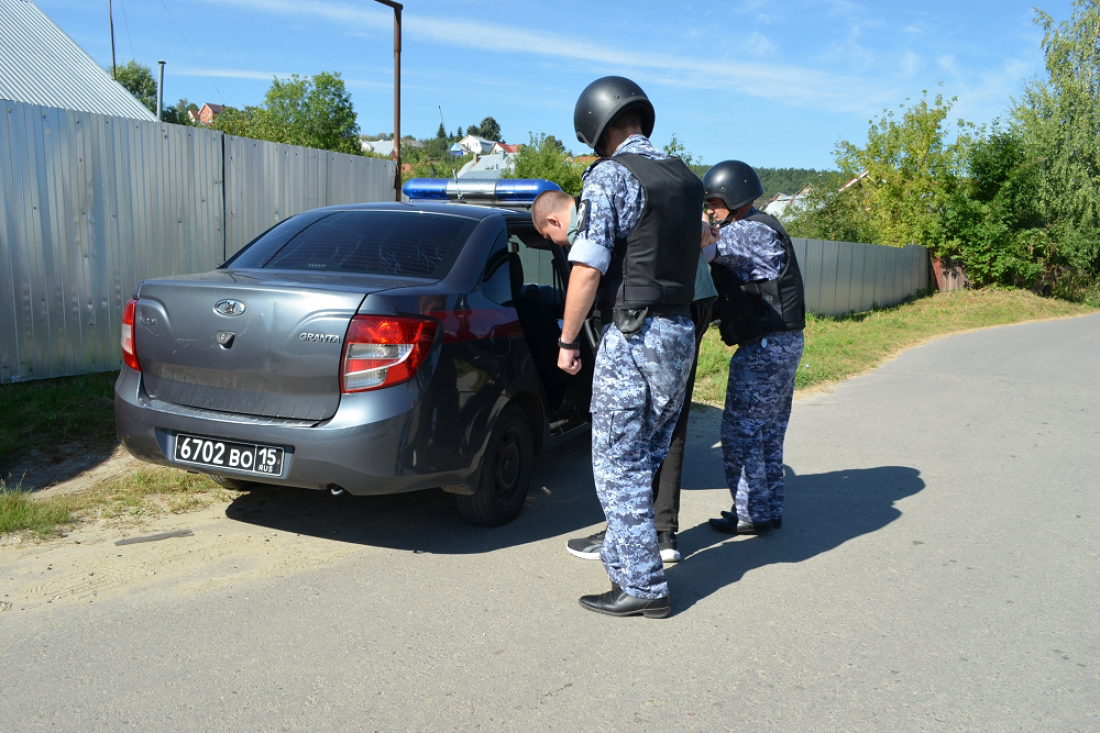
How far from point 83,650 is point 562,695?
1689 mm

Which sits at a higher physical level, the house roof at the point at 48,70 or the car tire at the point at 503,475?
the house roof at the point at 48,70

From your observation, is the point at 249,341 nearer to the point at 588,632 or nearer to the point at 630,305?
the point at 630,305

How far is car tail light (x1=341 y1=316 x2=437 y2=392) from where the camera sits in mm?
3557

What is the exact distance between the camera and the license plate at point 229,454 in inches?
144

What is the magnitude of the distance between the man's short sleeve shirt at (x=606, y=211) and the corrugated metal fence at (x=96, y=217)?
5.24m

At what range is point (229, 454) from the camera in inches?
147

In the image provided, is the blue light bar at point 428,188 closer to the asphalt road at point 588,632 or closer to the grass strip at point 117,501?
the asphalt road at point 588,632

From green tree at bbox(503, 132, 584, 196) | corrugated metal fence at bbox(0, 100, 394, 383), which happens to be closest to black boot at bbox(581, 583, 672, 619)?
corrugated metal fence at bbox(0, 100, 394, 383)

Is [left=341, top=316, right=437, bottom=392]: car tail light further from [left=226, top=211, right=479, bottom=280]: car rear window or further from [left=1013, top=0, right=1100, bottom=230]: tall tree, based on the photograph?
[left=1013, top=0, right=1100, bottom=230]: tall tree

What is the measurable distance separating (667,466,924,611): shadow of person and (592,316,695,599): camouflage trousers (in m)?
0.37

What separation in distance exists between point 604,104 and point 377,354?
1384 mm

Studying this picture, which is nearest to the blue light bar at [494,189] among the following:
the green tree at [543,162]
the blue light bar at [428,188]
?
the blue light bar at [428,188]

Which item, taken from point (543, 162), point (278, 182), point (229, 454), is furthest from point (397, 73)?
point (543, 162)

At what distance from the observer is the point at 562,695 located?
112 inches
